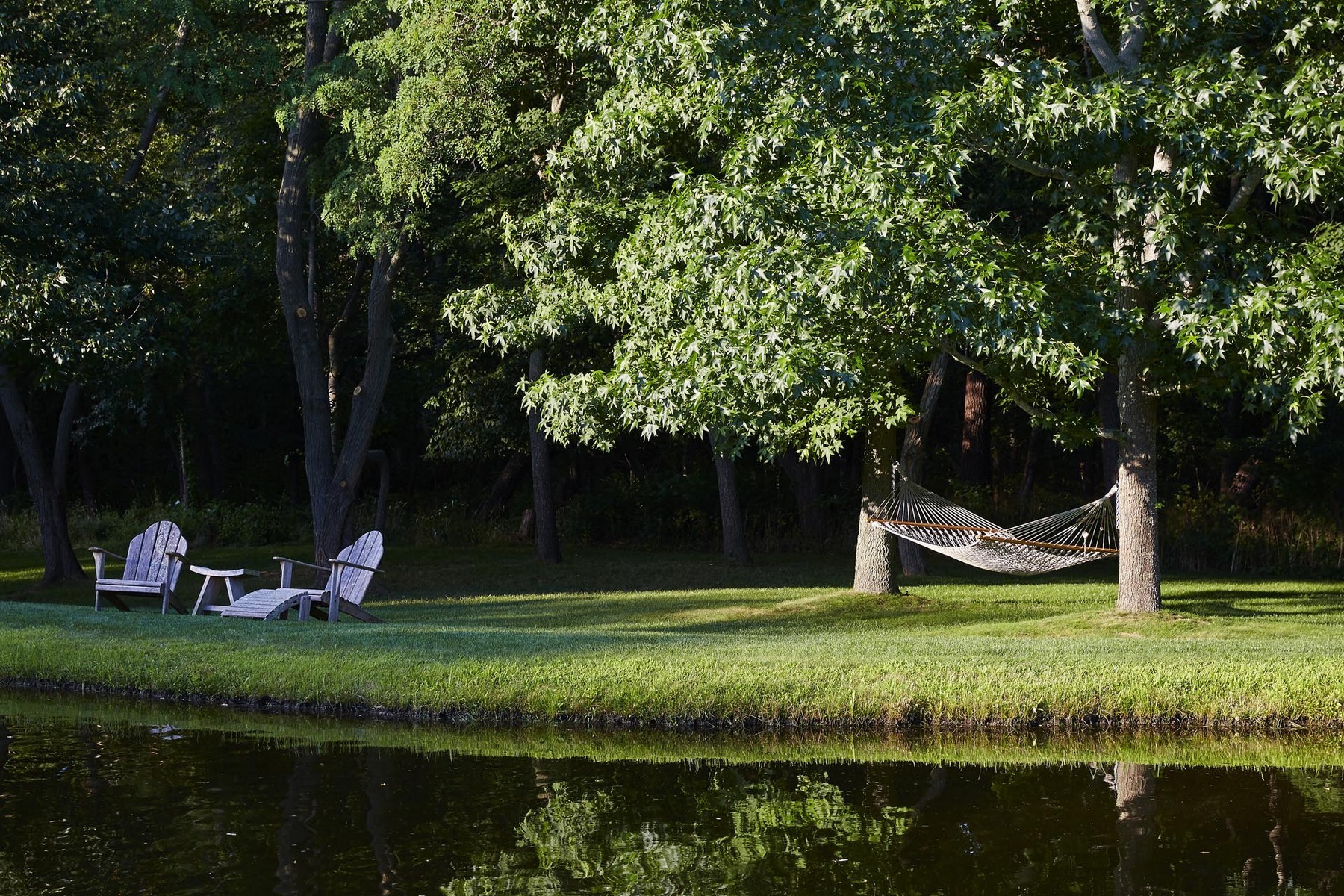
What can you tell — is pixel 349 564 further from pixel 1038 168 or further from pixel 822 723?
pixel 1038 168

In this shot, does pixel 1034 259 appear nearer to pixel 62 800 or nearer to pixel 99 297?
pixel 62 800

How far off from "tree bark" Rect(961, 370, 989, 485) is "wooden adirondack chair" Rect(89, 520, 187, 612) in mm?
13578

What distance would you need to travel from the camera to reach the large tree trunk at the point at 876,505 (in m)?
15.6

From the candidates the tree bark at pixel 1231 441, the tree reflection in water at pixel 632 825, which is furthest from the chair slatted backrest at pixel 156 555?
the tree bark at pixel 1231 441

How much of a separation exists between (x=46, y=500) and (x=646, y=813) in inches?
597

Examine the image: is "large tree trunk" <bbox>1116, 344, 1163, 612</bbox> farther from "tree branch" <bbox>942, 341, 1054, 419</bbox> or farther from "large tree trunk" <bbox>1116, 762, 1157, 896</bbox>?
"large tree trunk" <bbox>1116, 762, 1157, 896</bbox>

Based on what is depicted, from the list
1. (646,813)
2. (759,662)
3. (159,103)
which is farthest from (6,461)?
(646,813)

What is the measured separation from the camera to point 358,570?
13.4 metres

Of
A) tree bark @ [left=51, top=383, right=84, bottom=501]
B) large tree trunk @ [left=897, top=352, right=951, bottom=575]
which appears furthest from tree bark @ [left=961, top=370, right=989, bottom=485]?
tree bark @ [left=51, top=383, right=84, bottom=501]

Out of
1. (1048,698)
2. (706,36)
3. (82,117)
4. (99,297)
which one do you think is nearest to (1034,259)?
(706,36)

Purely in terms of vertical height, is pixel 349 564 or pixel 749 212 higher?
pixel 749 212

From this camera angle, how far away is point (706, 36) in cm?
1115

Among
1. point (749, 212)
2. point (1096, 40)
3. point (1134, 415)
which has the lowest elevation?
point (1134, 415)

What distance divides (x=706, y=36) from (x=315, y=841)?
24.4ft
